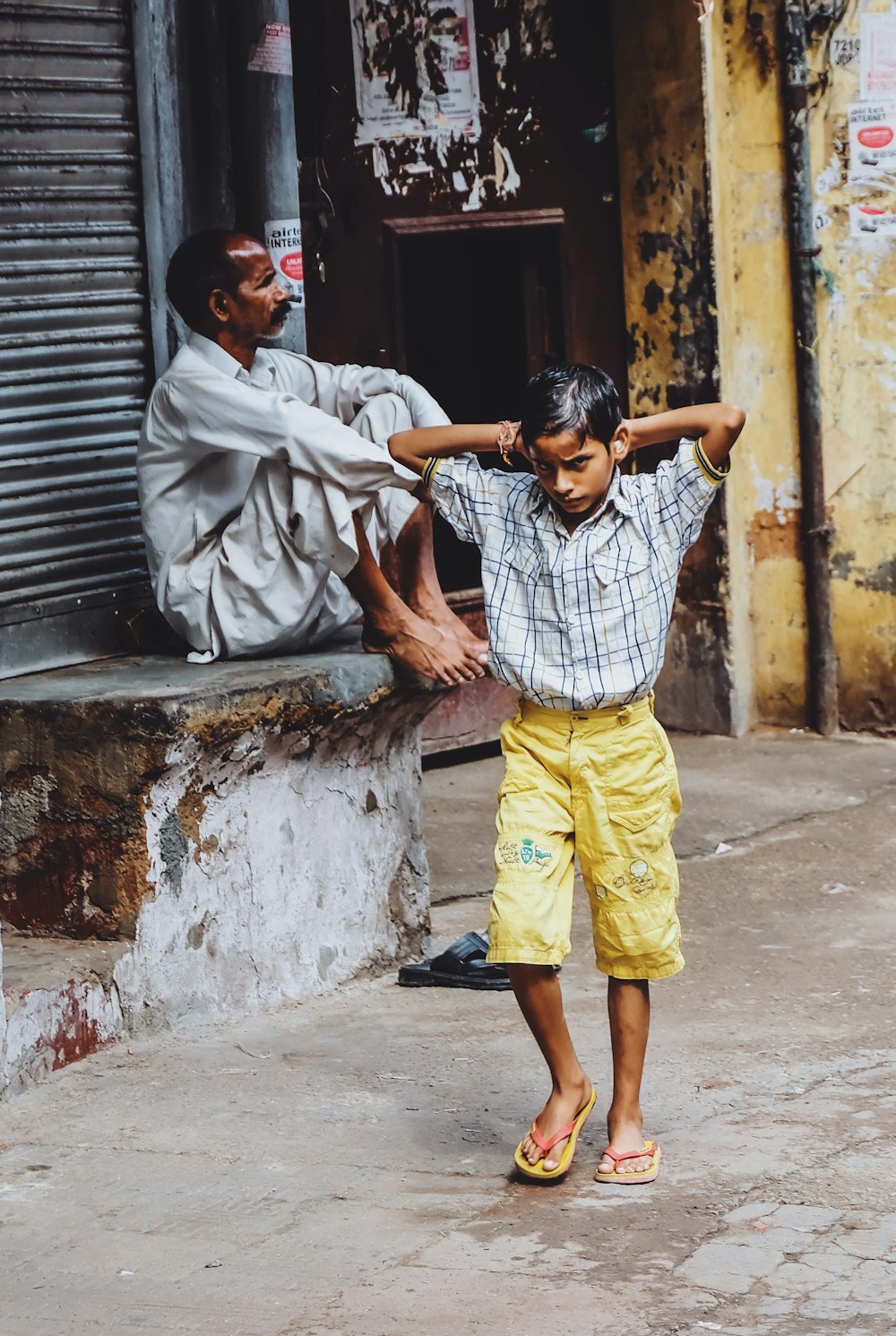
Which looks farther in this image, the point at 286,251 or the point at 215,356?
the point at 286,251

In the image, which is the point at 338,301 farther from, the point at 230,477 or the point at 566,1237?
the point at 566,1237

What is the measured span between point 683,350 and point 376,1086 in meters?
3.81

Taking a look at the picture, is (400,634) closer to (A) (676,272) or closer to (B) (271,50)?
(B) (271,50)

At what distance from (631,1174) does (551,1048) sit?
254 mm

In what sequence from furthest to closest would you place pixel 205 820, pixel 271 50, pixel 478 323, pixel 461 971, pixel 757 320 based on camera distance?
pixel 478 323, pixel 757 320, pixel 271 50, pixel 461 971, pixel 205 820

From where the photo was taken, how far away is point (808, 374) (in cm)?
682

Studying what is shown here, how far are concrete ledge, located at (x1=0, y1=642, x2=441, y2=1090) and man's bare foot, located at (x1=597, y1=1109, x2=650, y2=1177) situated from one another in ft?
3.92

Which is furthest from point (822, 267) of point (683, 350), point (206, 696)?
point (206, 696)

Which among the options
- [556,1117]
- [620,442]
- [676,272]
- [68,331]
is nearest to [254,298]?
[68,331]

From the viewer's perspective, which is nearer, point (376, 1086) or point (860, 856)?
point (376, 1086)

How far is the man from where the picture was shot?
4301 millimetres

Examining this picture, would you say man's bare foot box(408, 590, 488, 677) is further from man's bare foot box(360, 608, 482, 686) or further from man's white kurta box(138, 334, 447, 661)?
man's white kurta box(138, 334, 447, 661)

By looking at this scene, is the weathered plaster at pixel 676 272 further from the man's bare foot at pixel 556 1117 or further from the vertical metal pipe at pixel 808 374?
the man's bare foot at pixel 556 1117

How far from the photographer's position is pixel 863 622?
691 cm
